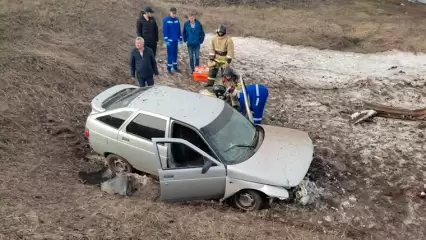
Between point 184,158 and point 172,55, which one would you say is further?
point 172,55

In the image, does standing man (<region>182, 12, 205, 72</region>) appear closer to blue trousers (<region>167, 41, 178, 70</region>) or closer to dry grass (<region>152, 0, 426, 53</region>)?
blue trousers (<region>167, 41, 178, 70</region>)

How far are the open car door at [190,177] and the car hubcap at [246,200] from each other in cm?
32

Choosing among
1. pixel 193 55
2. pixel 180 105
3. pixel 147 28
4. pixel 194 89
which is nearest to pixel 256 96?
pixel 180 105

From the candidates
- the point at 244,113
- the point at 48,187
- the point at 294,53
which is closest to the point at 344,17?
the point at 294,53

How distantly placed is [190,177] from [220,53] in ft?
16.5

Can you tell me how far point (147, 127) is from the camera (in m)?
7.29

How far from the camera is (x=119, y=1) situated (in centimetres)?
1744

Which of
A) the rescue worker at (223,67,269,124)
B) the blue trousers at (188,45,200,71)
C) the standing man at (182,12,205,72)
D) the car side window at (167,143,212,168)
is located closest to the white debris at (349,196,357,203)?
the rescue worker at (223,67,269,124)

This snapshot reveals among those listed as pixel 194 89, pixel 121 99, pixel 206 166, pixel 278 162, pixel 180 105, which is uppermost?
pixel 180 105

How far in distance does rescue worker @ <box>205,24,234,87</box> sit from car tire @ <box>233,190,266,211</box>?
4.66 metres

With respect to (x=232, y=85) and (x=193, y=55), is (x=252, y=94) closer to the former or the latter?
(x=232, y=85)

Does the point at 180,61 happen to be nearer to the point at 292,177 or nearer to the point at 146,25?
the point at 146,25

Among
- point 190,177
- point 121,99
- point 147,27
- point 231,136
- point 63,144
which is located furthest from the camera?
point 147,27

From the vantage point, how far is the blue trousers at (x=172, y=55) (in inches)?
491
